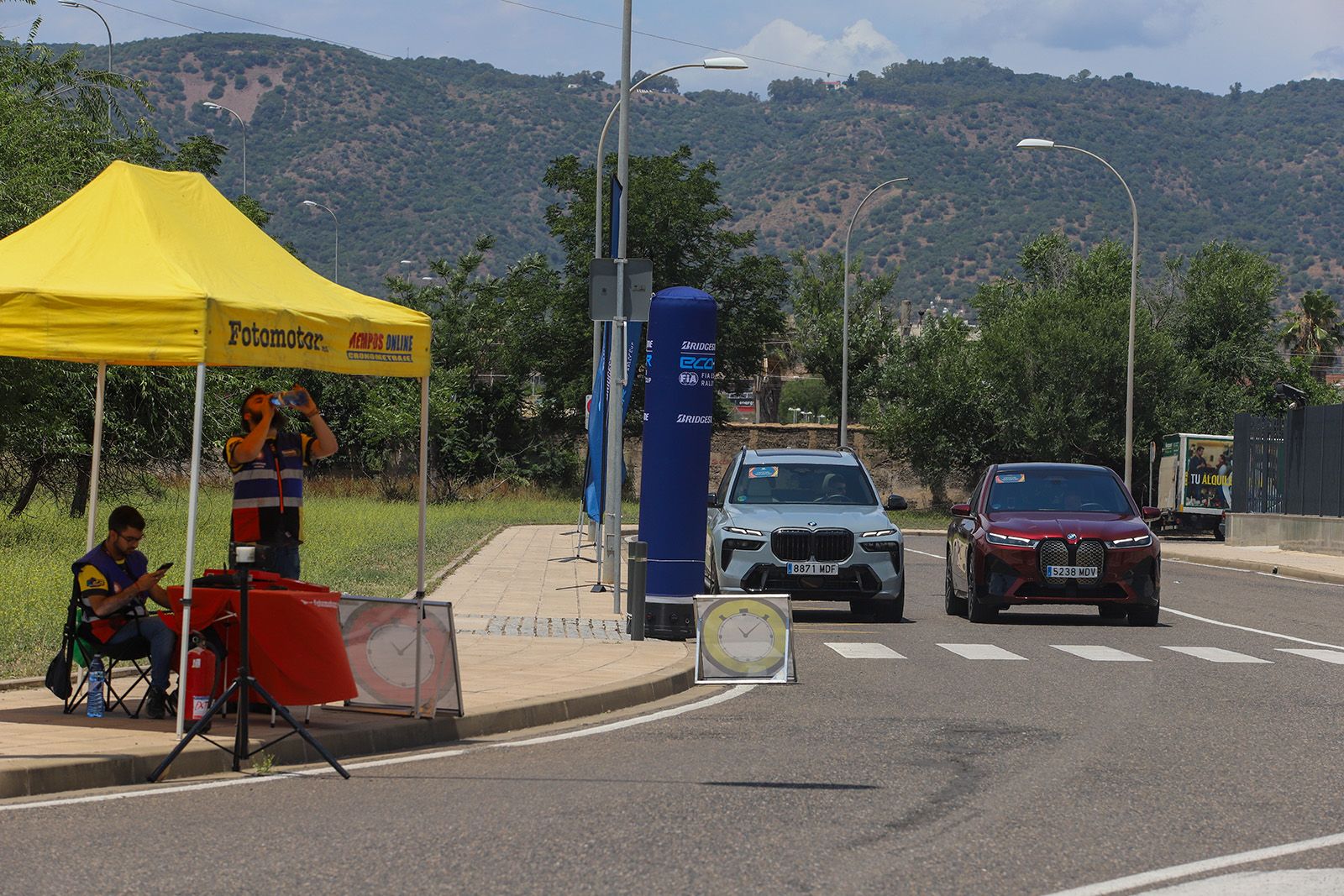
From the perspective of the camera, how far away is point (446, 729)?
1018 centimetres

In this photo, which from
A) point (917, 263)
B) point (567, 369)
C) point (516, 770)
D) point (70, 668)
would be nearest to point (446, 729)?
point (516, 770)

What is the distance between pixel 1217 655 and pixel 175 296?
34.0 ft

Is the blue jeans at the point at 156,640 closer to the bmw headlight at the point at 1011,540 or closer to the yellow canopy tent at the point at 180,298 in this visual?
the yellow canopy tent at the point at 180,298

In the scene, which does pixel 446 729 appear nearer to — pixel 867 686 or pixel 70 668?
pixel 70 668

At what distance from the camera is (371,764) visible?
9281 millimetres

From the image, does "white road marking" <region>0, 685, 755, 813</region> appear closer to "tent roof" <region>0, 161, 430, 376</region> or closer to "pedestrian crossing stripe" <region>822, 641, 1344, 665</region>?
"tent roof" <region>0, 161, 430, 376</region>

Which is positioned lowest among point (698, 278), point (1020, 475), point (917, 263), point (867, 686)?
point (867, 686)

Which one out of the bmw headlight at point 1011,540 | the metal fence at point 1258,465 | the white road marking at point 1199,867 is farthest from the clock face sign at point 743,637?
the metal fence at point 1258,465

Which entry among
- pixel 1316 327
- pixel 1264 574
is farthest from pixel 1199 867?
pixel 1316 327

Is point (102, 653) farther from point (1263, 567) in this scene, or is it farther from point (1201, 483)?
point (1201, 483)

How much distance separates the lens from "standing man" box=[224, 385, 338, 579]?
10469mm

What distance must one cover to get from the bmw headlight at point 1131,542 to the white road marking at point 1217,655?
189cm

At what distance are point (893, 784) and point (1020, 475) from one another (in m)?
11.7

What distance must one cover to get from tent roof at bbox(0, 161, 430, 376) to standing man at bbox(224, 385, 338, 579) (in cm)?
73
